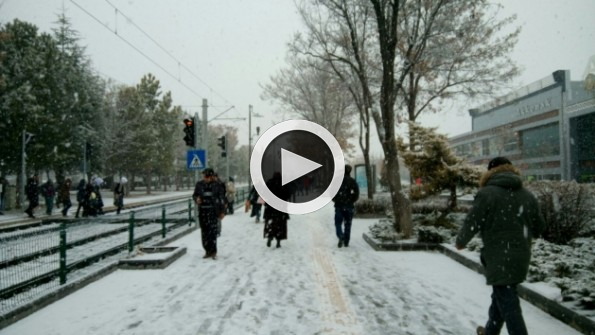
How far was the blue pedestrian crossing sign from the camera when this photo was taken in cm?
1647

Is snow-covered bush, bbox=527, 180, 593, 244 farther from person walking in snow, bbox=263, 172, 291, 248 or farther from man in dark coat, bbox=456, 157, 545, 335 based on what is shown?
man in dark coat, bbox=456, 157, 545, 335

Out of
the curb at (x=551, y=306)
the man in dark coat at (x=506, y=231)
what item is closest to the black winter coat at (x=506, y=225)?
the man in dark coat at (x=506, y=231)

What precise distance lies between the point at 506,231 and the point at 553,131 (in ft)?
185

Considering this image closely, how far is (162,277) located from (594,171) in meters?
48.8

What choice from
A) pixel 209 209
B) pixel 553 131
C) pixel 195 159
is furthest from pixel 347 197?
pixel 553 131

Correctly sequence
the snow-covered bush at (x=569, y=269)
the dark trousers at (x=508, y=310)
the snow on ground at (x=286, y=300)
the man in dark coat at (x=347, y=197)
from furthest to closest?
the man in dark coat at (x=347, y=197) → the snow-covered bush at (x=569, y=269) → the snow on ground at (x=286, y=300) → the dark trousers at (x=508, y=310)

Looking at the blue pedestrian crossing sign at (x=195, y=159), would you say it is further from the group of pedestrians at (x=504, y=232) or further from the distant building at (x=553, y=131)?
the distant building at (x=553, y=131)

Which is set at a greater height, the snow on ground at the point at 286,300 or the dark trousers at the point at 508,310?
the dark trousers at the point at 508,310

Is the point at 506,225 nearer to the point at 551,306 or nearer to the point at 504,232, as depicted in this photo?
the point at 504,232

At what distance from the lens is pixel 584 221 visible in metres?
10.9

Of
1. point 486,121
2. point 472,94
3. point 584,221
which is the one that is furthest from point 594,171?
point 584,221

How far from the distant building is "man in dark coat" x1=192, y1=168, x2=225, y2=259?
39.4 meters

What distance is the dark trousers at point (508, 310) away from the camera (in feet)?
13.3

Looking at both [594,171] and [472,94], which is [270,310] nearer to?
[472,94]
